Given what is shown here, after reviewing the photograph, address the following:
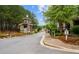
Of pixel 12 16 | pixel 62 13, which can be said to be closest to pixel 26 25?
pixel 12 16

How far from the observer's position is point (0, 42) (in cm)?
735

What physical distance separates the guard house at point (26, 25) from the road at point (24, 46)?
0.20 meters

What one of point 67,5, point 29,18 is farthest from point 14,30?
point 67,5

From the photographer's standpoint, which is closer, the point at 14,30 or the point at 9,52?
the point at 9,52

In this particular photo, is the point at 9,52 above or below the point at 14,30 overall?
below

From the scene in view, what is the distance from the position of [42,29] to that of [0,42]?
1291mm

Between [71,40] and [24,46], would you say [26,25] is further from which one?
[71,40]

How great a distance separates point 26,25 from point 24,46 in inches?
24.6

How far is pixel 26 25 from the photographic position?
7.26 metres

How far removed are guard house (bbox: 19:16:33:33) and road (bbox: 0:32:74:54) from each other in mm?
200

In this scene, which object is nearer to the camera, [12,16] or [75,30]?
[75,30]

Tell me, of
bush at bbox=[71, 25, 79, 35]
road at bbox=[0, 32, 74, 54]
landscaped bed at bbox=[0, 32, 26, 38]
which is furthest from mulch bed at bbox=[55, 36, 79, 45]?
landscaped bed at bbox=[0, 32, 26, 38]
